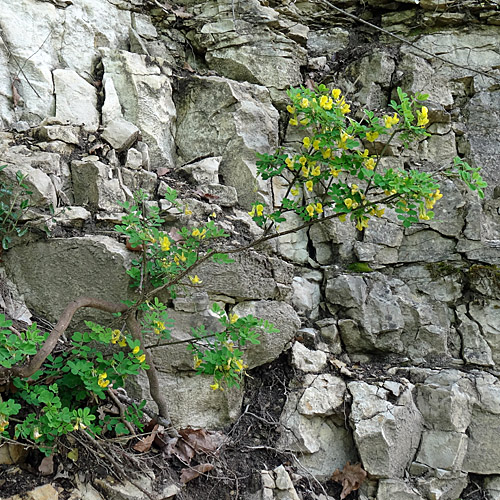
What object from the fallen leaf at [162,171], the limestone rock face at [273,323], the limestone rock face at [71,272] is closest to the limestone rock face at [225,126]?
the fallen leaf at [162,171]

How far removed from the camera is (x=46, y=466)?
2615 mm

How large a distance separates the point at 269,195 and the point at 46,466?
8.24 feet

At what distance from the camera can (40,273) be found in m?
3.24

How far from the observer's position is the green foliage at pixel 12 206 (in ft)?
10.3

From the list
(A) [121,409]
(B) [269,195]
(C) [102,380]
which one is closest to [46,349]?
(C) [102,380]

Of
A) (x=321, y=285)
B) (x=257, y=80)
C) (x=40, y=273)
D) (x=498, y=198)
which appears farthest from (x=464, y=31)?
(x=40, y=273)

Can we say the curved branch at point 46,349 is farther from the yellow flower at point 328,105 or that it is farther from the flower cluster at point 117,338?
the yellow flower at point 328,105

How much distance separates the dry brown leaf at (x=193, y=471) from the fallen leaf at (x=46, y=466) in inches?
27.6

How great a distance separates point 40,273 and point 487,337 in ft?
10.5

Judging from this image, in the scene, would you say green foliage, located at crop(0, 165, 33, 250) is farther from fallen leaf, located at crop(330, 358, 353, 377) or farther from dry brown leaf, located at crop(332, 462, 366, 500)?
dry brown leaf, located at crop(332, 462, 366, 500)

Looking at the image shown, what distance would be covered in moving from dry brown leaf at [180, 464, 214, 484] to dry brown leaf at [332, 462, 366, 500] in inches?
34.6

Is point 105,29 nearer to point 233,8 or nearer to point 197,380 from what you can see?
point 233,8

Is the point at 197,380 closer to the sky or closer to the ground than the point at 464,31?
closer to the ground

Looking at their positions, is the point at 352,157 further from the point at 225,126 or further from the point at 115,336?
the point at 225,126
